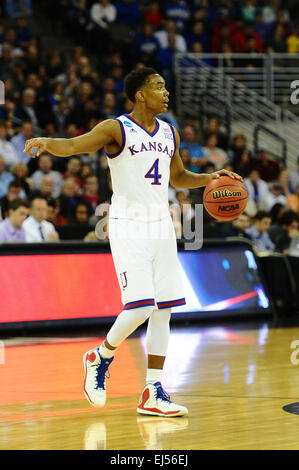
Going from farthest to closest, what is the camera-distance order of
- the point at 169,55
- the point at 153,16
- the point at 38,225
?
the point at 153,16 < the point at 169,55 < the point at 38,225

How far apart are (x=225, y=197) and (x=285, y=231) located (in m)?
7.57

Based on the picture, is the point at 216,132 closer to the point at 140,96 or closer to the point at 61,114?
the point at 61,114

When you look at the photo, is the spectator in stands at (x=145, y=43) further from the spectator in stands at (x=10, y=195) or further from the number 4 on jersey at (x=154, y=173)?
the number 4 on jersey at (x=154, y=173)

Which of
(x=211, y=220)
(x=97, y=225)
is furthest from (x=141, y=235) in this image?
(x=211, y=220)

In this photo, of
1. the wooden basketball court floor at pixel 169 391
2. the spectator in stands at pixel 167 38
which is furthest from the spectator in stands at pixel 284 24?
the wooden basketball court floor at pixel 169 391

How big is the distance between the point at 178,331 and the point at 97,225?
6.81 ft

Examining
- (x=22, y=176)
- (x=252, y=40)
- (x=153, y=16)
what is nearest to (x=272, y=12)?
(x=252, y=40)

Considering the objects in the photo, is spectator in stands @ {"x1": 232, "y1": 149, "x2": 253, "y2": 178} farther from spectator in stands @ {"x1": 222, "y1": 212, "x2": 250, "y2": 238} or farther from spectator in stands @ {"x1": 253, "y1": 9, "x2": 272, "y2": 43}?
spectator in stands @ {"x1": 253, "y1": 9, "x2": 272, "y2": 43}

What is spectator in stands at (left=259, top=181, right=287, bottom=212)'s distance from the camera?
1605 cm

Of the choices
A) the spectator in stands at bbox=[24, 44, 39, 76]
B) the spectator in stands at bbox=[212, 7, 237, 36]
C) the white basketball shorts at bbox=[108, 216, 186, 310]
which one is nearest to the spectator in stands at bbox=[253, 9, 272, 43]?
the spectator in stands at bbox=[212, 7, 237, 36]

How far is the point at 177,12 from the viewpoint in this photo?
19.9 meters

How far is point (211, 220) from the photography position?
1457cm

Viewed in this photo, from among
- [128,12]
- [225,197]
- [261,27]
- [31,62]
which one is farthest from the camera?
[261,27]

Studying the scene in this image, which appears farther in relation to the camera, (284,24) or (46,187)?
(284,24)
